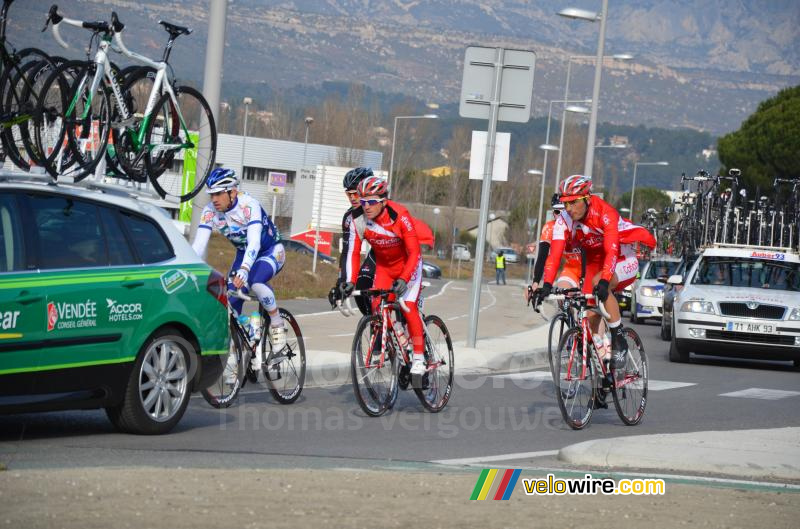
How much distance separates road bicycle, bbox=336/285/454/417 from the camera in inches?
441

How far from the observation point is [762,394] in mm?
15859

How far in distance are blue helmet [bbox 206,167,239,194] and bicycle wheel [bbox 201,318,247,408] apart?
1.07 m

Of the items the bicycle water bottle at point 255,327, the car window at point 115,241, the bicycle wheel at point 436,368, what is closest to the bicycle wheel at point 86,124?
the car window at point 115,241

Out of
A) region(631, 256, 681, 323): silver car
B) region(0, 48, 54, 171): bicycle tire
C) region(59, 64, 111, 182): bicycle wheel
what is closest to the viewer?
region(0, 48, 54, 171): bicycle tire

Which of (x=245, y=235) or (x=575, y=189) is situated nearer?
(x=575, y=189)

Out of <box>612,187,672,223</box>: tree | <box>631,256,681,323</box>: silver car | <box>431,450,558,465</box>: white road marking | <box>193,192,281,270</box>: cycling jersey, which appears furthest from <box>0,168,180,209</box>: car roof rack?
<box>612,187,672,223</box>: tree

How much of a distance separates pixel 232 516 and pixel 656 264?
29.8 m

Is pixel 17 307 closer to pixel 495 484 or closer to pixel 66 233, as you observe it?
pixel 66 233

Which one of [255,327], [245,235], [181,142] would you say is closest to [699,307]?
[255,327]

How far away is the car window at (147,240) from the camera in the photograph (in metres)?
9.72

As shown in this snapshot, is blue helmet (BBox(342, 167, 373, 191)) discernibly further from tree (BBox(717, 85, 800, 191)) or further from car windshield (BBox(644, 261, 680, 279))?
tree (BBox(717, 85, 800, 191))

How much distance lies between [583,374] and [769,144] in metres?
61.2

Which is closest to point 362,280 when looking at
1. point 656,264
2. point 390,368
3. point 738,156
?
point 390,368

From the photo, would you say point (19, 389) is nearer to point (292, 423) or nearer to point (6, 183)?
point (6, 183)
